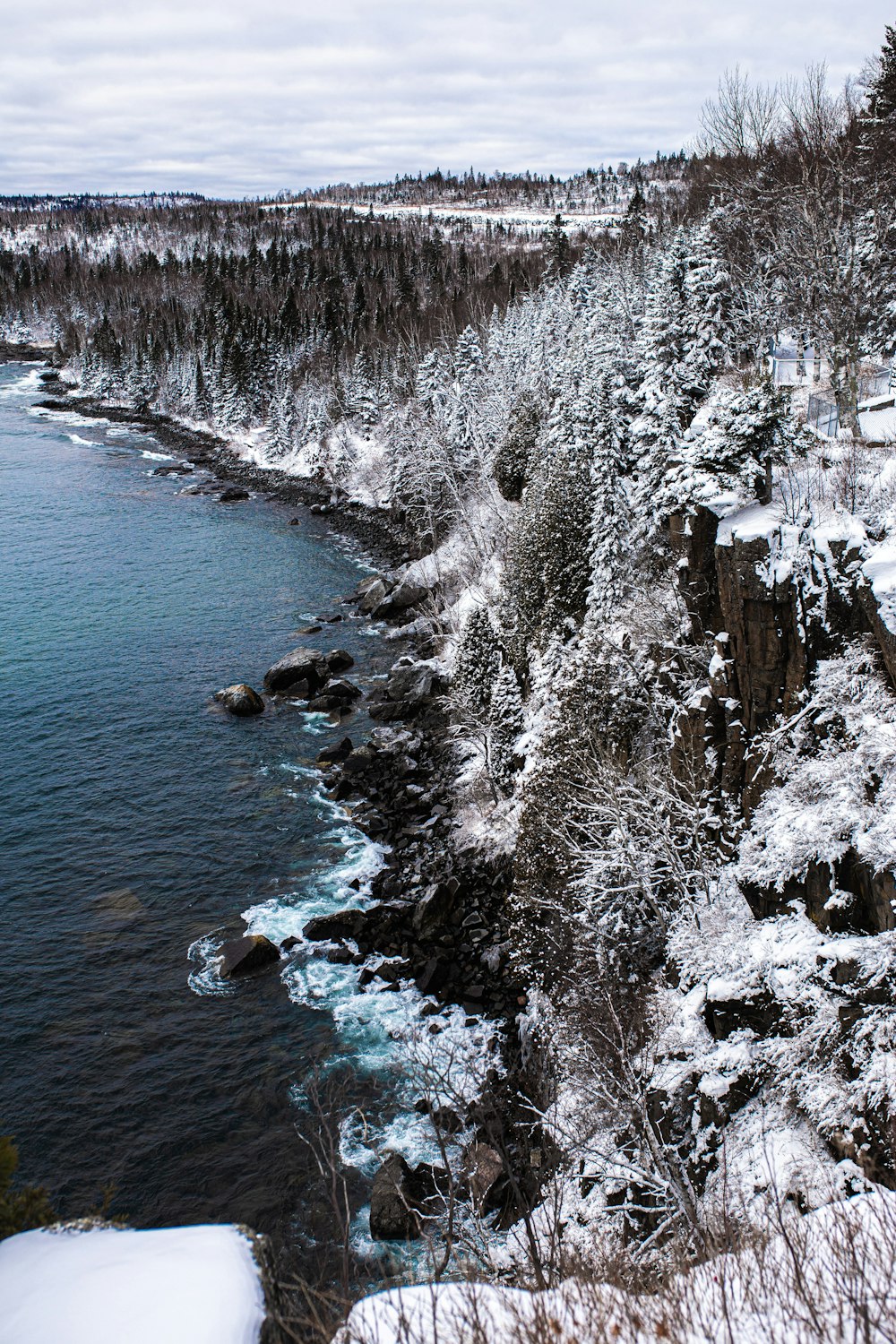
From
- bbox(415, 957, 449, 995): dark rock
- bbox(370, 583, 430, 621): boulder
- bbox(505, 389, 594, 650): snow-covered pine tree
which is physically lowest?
bbox(415, 957, 449, 995): dark rock

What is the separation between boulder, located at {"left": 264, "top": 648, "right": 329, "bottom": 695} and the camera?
3909 cm

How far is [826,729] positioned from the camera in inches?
653

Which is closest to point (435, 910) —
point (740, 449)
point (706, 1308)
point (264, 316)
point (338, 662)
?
point (740, 449)

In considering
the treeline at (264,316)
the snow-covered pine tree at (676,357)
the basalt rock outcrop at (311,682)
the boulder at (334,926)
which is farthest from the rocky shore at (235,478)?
the boulder at (334,926)

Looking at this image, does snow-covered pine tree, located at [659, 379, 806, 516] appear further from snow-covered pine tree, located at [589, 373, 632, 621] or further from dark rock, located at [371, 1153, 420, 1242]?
dark rock, located at [371, 1153, 420, 1242]

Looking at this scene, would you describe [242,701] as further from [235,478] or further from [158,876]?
[235,478]

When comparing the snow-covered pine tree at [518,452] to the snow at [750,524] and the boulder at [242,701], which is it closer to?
the boulder at [242,701]

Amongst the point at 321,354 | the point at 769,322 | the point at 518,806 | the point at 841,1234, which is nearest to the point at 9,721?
the point at 518,806

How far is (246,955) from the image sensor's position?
74.1 ft

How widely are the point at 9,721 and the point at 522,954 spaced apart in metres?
26.5

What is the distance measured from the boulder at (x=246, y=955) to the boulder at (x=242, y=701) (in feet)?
49.1

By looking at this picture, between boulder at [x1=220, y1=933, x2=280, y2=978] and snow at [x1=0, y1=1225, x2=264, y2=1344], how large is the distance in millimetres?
12826

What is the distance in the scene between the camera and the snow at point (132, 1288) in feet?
26.5

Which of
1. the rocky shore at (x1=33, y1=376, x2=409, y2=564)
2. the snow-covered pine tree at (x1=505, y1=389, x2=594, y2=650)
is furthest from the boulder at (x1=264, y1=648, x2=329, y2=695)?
the rocky shore at (x1=33, y1=376, x2=409, y2=564)
